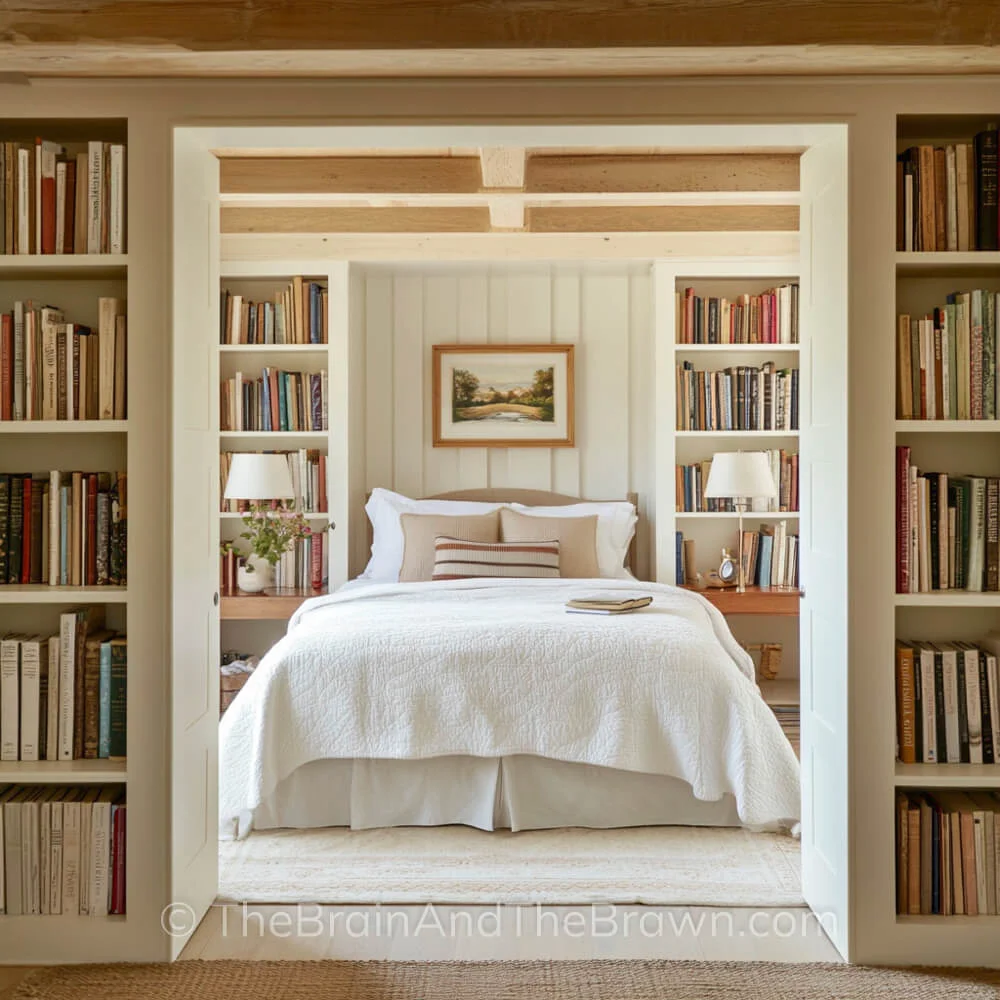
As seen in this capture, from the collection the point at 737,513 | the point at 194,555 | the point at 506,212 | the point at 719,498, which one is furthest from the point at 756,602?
the point at 194,555

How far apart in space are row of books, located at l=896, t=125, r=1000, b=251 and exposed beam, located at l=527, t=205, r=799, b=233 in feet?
8.24

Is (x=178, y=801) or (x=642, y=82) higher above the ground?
(x=642, y=82)

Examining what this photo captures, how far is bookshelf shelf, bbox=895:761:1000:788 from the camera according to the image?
2568mm

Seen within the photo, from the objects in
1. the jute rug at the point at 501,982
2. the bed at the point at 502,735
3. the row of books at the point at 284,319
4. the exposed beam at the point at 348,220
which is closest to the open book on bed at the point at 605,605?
the bed at the point at 502,735

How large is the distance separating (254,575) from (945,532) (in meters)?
3.76

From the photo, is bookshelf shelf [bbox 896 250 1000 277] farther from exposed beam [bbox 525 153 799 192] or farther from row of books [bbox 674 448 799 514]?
row of books [bbox 674 448 799 514]

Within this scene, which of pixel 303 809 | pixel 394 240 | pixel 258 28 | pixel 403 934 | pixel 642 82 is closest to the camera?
pixel 258 28

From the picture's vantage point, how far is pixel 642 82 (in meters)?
2.58

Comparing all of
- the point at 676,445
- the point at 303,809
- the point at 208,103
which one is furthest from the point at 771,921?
the point at 676,445

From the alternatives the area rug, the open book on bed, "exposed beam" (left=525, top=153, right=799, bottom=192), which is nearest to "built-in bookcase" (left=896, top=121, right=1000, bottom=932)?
the area rug

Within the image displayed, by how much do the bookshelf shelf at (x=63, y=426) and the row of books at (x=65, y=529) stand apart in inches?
5.1

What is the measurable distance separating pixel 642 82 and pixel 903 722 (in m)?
1.77

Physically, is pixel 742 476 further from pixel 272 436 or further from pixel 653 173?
pixel 272 436

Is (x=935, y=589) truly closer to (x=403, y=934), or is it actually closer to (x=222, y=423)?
(x=403, y=934)
